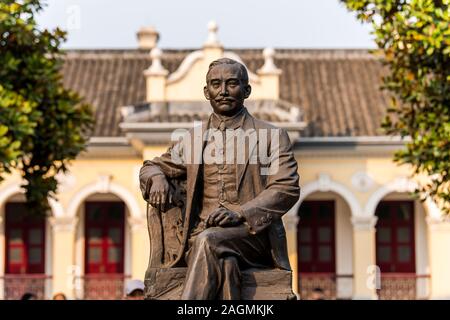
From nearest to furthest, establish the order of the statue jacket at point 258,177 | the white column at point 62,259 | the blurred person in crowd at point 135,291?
1. the statue jacket at point 258,177
2. the blurred person in crowd at point 135,291
3. the white column at point 62,259

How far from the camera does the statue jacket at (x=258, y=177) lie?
7.81m

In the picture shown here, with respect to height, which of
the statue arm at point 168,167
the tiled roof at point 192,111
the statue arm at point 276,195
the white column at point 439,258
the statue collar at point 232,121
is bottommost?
the statue arm at point 276,195

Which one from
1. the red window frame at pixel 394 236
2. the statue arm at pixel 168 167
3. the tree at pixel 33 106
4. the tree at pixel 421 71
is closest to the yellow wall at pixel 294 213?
the red window frame at pixel 394 236

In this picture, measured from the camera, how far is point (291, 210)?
25.9 metres

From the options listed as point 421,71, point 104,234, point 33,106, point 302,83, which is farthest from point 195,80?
point 421,71

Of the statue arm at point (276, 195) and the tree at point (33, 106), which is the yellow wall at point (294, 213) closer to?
the tree at point (33, 106)

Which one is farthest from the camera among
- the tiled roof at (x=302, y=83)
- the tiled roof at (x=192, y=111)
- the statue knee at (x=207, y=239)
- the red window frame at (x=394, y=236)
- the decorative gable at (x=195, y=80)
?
the red window frame at (x=394, y=236)

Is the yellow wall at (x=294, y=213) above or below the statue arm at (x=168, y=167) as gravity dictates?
above

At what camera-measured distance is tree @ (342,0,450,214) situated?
51.9 ft

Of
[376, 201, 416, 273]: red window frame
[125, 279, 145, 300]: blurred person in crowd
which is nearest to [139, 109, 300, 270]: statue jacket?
[125, 279, 145, 300]: blurred person in crowd

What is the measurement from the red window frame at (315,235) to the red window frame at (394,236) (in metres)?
1.17

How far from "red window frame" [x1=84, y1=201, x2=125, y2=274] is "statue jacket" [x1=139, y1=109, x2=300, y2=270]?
20.6 meters
